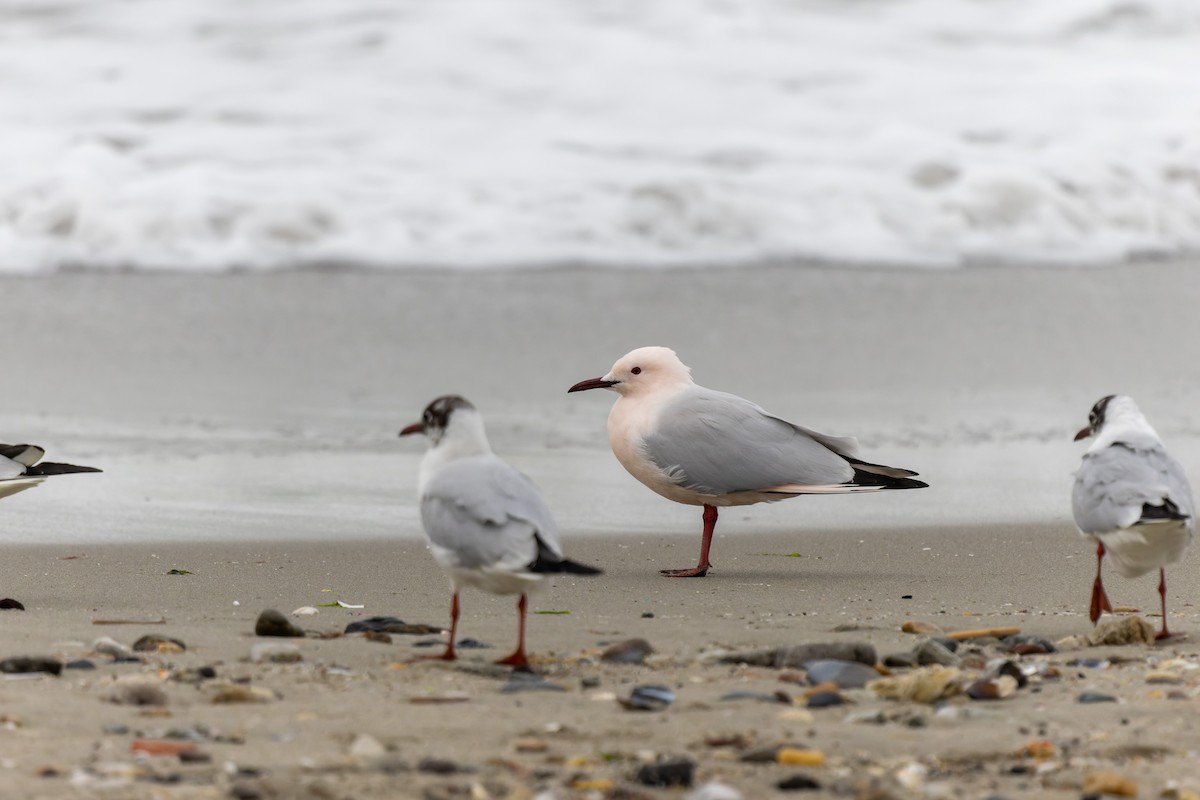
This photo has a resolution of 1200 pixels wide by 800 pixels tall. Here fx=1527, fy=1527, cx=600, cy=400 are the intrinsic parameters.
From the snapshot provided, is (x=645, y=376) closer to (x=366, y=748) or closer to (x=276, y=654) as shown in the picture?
(x=276, y=654)

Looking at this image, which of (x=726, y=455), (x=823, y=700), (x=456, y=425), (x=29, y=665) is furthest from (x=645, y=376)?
(x=29, y=665)

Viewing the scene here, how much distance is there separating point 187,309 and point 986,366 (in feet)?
17.6

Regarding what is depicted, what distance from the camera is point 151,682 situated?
327 centimetres

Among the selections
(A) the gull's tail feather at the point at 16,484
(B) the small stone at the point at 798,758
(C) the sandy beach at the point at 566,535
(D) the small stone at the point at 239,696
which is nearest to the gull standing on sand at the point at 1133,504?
(C) the sandy beach at the point at 566,535

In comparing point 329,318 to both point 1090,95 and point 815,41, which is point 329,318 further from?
point 1090,95

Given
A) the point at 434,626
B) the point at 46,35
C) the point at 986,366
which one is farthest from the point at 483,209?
the point at 434,626

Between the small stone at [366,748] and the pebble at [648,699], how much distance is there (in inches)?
23.1

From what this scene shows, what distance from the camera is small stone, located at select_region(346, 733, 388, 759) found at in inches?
109

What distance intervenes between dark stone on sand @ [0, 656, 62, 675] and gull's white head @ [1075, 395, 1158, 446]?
289 cm

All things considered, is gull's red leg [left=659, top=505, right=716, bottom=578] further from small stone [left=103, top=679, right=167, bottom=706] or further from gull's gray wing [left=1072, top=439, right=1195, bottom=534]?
small stone [left=103, top=679, right=167, bottom=706]

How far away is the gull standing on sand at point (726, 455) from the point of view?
18.5 feet

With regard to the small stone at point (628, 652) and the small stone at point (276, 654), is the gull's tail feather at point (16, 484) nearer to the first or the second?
the small stone at point (276, 654)

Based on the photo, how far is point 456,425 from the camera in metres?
3.98

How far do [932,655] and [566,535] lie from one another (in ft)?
8.04
